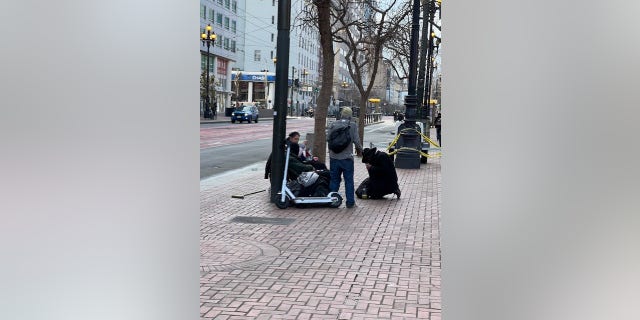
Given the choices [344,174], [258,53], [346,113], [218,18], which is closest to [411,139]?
[346,113]

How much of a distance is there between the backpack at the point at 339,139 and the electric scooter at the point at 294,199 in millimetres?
884

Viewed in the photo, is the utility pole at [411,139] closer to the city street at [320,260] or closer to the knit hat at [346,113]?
the city street at [320,260]

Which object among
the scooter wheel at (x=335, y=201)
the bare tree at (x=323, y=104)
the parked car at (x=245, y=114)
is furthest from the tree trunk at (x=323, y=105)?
the parked car at (x=245, y=114)

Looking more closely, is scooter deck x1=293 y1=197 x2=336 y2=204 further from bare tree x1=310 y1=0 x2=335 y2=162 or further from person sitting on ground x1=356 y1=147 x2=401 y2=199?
bare tree x1=310 y1=0 x2=335 y2=162

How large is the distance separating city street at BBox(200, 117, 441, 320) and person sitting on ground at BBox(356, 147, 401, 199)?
23cm

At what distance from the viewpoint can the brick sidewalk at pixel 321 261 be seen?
205 inches

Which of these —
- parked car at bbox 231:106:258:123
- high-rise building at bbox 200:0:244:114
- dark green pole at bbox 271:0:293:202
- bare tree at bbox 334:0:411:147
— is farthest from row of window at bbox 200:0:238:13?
dark green pole at bbox 271:0:293:202
